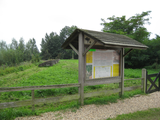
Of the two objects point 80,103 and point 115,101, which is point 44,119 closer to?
point 80,103

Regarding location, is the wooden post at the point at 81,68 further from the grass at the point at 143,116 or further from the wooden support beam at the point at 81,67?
the grass at the point at 143,116

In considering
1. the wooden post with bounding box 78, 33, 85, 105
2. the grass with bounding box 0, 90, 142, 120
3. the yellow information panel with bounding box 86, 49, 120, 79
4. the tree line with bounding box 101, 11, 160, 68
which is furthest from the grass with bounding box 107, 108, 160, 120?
the tree line with bounding box 101, 11, 160, 68

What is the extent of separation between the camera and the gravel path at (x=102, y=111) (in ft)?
13.4

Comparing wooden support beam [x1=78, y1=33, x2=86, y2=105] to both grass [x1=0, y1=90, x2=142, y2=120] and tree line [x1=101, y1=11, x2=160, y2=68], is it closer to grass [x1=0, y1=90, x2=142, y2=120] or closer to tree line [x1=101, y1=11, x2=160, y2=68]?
grass [x1=0, y1=90, x2=142, y2=120]

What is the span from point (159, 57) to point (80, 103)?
21.1m

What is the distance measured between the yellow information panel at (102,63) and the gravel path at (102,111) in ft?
4.47

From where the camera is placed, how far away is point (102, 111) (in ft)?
15.4

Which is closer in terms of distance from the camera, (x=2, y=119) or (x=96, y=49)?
(x=2, y=119)

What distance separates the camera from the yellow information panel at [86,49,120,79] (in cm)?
544

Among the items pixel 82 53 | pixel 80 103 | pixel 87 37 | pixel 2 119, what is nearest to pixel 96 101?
pixel 80 103

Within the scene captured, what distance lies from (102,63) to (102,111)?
2.15 metres

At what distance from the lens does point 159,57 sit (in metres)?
20.9

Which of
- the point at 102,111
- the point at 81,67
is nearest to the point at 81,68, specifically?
the point at 81,67

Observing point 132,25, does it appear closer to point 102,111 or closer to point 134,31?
point 134,31
